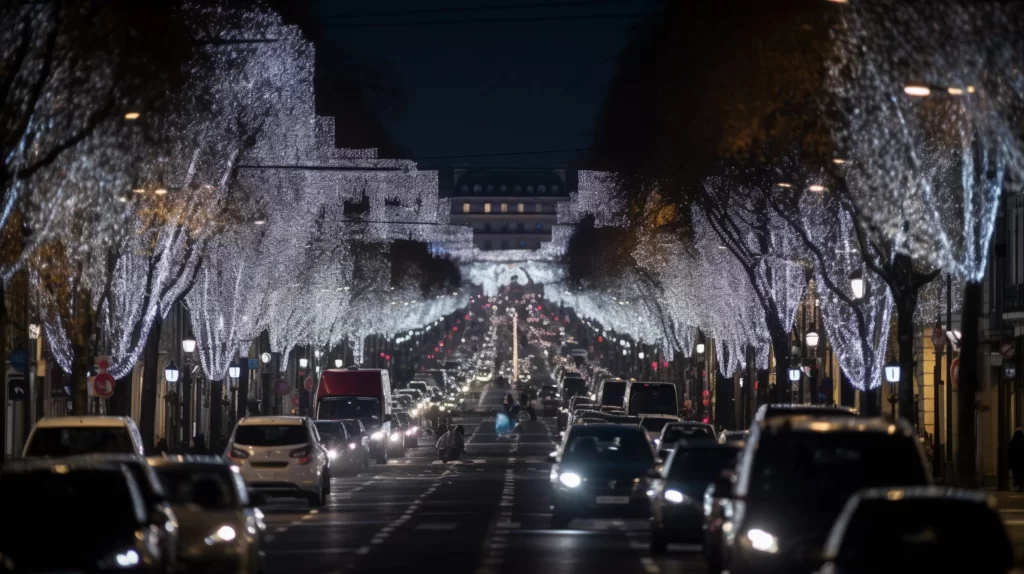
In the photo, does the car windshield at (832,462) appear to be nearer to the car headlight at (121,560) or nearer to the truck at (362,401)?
the car headlight at (121,560)

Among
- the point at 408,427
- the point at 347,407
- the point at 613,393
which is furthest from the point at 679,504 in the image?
the point at 408,427

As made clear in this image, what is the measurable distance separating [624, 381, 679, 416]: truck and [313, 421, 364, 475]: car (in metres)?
13.6

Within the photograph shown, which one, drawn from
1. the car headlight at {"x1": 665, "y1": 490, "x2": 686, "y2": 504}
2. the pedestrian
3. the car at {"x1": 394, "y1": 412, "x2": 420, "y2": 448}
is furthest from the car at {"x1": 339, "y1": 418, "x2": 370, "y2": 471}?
the car headlight at {"x1": 665, "y1": 490, "x2": 686, "y2": 504}

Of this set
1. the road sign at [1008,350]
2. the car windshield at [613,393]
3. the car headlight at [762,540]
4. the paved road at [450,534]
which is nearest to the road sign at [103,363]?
the paved road at [450,534]

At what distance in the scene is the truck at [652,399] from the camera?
6881 centimetres

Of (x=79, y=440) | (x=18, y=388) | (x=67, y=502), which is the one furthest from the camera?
(x=18, y=388)

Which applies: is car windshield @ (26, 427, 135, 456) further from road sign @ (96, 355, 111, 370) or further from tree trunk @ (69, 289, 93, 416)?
road sign @ (96, 355, 111, 370)

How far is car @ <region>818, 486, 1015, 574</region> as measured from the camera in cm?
1414

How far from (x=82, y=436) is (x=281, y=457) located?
7.24 metres

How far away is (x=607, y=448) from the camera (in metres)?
35.0

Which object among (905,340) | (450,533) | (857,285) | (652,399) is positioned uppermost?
(857,285)

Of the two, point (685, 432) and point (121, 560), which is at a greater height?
point (685, 432)

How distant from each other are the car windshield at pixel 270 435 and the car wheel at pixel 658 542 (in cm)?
1262

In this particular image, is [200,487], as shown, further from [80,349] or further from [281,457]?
[80,349]
